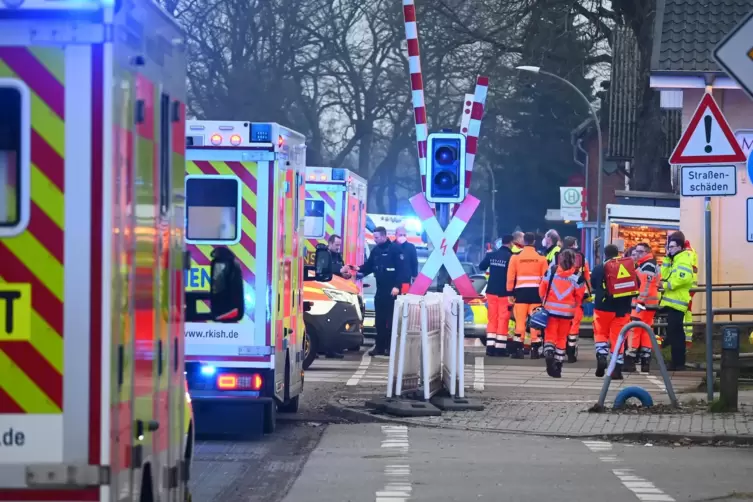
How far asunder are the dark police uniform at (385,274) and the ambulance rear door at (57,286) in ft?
59.3

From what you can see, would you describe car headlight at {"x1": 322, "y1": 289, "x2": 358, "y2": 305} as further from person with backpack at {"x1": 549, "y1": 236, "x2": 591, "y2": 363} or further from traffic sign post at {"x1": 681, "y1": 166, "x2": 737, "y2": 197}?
traffic sign post at {"x1": 681, "y1": 166, "x2": 737, "y2": 197}

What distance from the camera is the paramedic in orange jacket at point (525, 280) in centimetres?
2247

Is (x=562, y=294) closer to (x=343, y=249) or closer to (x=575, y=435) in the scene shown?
(x=575, y=435)

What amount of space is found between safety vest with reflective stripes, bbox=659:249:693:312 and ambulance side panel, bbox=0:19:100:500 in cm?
1708

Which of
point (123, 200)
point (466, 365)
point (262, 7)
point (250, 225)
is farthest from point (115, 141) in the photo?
point (262, 7)

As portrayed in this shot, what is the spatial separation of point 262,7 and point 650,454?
120 ft

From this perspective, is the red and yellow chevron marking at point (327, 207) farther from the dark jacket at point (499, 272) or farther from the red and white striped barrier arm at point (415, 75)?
the red and white striped barrier arm at point (415, 75)

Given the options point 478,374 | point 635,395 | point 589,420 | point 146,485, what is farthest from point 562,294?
point 146,485

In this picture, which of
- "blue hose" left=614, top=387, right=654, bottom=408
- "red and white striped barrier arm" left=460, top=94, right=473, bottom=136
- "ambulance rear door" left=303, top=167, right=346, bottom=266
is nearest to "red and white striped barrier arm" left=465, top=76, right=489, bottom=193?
"red and white striped barrier arm" left=460, top=94, right=473, bottom=136

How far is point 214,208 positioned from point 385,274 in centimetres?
1039

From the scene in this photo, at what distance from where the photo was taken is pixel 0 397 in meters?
4.69

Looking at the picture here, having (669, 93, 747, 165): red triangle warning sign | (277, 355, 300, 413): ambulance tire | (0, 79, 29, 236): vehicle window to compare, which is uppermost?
(669, 93, 747, 165): red triangle warning sign

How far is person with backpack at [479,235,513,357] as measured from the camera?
22.9 metres

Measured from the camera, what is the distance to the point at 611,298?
19.6 m
